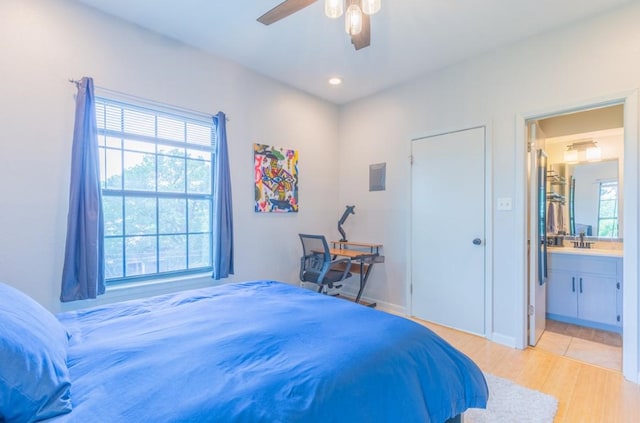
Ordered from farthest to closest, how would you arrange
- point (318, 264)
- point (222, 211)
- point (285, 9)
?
1. point (318, 264)
2. point (222, 211)
3. point (285, 9)

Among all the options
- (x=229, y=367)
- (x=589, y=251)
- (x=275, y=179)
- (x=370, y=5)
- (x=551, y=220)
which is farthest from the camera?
(x=551, y=220)

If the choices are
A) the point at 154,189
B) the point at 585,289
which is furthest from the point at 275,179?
the point at 585,289

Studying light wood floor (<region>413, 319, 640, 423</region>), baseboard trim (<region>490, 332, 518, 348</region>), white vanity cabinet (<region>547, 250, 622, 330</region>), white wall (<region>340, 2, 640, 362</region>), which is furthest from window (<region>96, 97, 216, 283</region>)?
white vanity cabinet (<region>547, 250, 622, 330</region>)

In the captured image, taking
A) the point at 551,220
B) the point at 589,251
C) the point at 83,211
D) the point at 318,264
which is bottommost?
the point at 318,264

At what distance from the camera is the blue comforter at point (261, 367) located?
891 mm

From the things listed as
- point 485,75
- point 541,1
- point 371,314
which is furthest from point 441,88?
point 371,314

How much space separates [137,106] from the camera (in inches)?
103

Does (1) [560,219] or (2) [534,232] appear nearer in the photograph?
(2) [534,232]

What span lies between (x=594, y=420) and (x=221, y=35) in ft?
12.4

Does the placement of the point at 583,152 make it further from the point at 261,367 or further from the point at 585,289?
the point at 261,367

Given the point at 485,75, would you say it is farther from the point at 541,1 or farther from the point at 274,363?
the point at 274,363

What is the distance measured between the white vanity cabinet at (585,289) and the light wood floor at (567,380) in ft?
3.36

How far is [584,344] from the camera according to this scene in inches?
112

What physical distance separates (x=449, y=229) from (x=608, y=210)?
1872mm
